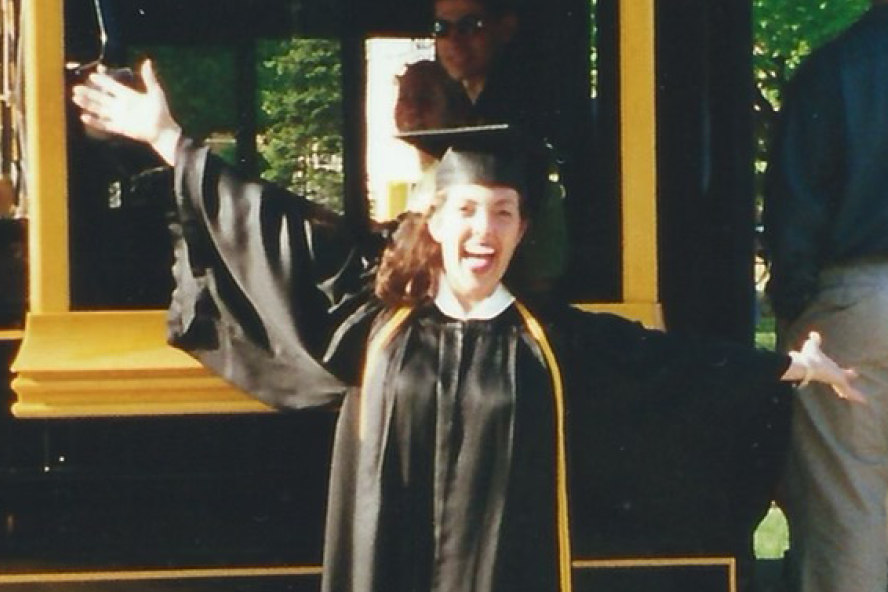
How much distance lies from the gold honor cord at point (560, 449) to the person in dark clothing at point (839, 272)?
624 mm

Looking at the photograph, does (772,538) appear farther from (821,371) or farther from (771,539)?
(821,371)


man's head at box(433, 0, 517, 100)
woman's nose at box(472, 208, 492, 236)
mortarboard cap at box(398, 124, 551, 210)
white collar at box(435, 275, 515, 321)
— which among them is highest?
man's head at box(433, 0, 517, 100)

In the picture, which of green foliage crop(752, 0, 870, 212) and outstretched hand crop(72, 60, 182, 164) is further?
green foliage crop(752, 0, 870, 212)

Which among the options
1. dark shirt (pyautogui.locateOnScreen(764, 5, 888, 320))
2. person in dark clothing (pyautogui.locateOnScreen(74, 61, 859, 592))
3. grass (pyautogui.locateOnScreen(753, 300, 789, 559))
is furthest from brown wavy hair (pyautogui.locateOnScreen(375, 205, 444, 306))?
grass (pyautogui.locateOnScreen(753, 300, 789, 559))

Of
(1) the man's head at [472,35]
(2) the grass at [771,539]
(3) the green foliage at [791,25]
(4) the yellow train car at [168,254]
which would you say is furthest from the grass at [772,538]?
(3) the green foliage at [791,25]

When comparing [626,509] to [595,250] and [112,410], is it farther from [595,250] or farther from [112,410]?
[112,410]

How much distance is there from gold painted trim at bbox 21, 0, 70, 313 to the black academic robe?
0.19 meters

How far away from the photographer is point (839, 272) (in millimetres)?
3586

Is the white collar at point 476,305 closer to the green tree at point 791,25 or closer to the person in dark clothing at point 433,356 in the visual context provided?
the person in dark clothing at point 433,356

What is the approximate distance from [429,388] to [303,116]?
0.51 metres

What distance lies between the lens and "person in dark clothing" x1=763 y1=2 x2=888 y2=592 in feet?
11.6

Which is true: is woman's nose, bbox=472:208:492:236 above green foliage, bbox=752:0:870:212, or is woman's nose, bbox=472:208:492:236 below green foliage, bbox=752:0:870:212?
below

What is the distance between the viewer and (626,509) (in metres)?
3.33

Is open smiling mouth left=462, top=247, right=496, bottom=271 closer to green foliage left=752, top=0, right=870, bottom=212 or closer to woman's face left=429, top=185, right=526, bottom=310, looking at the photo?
woman's face left=429, top=185, right=526, bottom=310
